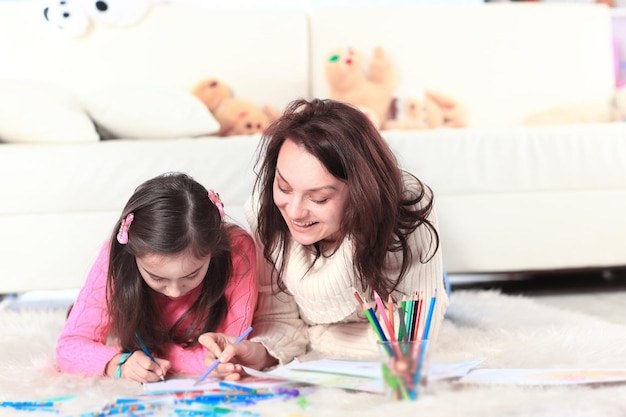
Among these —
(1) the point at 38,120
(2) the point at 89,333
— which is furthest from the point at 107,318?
(1) the point at 38,120

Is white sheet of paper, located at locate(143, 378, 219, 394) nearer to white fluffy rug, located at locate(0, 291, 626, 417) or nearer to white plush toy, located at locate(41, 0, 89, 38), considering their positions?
white fluffy rug, located at locate(0, 291, 626, 417)

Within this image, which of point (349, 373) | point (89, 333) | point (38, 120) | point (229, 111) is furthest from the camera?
point (229, 111)

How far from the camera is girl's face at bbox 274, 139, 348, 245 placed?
1.09 metres

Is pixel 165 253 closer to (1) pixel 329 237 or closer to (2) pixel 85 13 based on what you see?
(1) pixel 329 237

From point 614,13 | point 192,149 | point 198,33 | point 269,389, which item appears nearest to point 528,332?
point 269,389

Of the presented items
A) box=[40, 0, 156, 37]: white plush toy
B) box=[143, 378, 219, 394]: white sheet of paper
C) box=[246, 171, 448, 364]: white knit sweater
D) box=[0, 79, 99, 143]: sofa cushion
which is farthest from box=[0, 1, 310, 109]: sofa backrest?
box=[143, 378, 219, 394]: white sheet of paper

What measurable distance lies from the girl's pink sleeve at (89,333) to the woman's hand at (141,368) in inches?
1.6

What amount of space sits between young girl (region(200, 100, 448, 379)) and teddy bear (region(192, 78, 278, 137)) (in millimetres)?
951

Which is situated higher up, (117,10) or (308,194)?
(117,10)

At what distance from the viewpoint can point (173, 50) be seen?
2.47 m

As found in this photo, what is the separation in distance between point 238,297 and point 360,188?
0.32 meters

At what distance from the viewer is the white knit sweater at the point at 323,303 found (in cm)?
123

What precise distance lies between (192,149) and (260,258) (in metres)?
0.57

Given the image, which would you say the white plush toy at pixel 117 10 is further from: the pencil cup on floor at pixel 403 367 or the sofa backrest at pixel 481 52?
the pencil cup on floor at pixel 403 367
